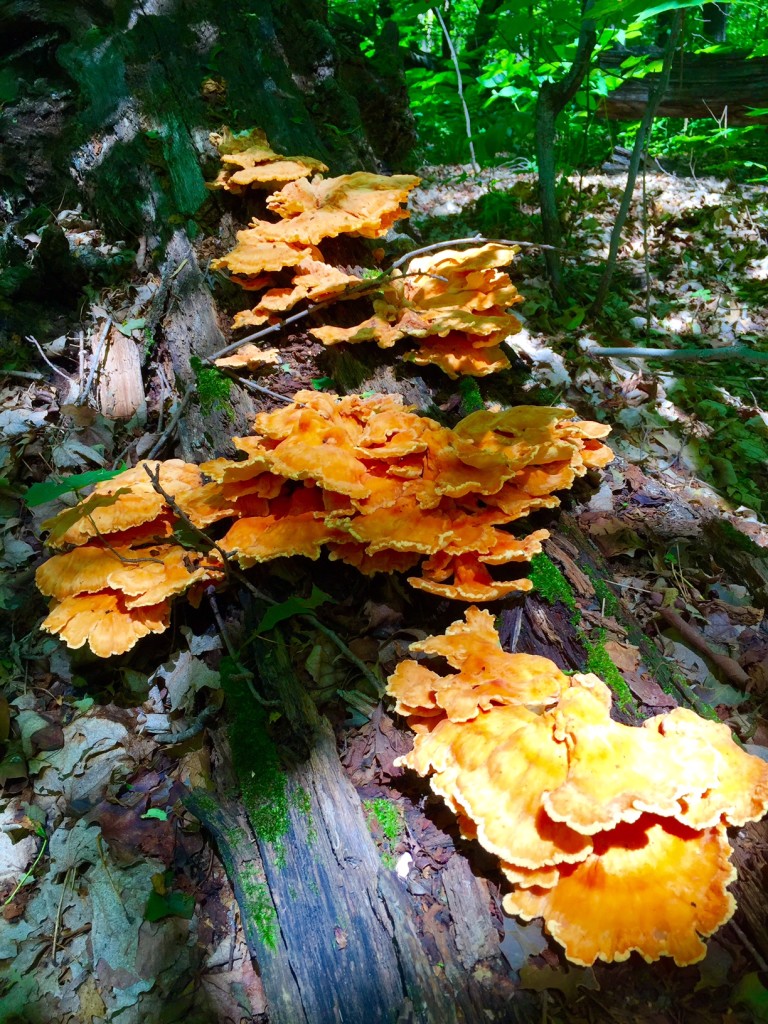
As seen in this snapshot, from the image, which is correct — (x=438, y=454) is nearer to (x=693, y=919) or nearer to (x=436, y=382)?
(x=436, y=382)

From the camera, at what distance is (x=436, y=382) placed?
15.2 ft

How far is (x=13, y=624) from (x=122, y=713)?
1044 mm

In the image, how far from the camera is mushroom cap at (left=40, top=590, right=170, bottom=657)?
3307 millimetres

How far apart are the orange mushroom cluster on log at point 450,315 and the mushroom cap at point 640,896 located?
3.02m

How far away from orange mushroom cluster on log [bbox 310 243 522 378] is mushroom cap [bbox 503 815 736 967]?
3.02 metres

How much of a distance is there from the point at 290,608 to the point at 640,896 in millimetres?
2001

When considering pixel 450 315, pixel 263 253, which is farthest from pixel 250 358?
pixel 450 315

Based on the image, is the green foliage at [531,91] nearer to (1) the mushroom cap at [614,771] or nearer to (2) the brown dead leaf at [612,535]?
(2) the brown dead leaf at [612,535]

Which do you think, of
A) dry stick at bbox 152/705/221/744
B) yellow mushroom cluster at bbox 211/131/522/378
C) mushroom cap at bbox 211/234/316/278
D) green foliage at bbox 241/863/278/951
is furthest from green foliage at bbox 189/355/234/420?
green foliage at bbox 241/863/278/951

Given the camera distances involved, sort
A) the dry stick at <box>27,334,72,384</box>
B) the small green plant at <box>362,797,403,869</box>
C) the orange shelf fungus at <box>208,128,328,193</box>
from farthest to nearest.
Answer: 1. the dry stick at <box>27,334,72,384</box>
2. the orange shelf fungus at <box>208,128,328,193</box>
3. the small green plant at <box>362,797,403,869</box>

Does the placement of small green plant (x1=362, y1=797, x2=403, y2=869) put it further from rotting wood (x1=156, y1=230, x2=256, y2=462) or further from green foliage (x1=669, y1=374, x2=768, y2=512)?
green foliage (x1=669, y1=374, x2=768, y2=512)

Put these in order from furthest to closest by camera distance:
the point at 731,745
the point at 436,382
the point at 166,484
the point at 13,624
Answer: the point at 436,382 < the point at 13,624 < the point at 166,484 < the point at 731,745


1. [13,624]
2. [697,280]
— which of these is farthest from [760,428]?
[13,624]

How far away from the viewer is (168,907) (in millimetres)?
2762
